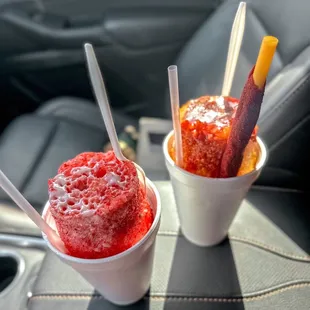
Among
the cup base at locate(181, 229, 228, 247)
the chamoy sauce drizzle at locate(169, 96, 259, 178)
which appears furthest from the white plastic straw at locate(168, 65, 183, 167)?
the cup base at locate(181, 229, 228, 247)

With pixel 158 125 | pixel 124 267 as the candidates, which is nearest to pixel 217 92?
pixel 158 125

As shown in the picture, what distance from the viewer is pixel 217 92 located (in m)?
1.00

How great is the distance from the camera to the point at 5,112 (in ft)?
4.79

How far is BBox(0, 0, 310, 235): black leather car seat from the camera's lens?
0.76 meters

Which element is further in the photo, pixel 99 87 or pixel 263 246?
pixel 263 246

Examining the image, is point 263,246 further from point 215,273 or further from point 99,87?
point 99,87

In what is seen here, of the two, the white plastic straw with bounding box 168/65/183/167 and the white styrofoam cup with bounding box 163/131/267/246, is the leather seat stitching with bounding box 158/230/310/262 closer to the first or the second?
the white styrofoam cup with bounding box 163/131/267/246

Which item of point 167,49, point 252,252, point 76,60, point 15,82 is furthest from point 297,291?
point 15,82

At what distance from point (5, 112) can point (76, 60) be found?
0.97 feet

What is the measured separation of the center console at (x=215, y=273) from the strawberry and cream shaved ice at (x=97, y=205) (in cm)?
17

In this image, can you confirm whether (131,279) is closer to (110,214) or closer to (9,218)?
(110,214)

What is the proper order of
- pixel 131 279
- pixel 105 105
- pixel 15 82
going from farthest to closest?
pixel 15 82
pixel 131 279
pixel 105 105

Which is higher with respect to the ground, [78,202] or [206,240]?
[78,202]

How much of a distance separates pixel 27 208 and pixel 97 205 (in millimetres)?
82
